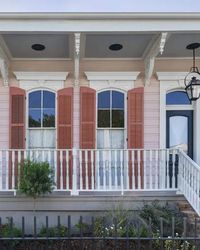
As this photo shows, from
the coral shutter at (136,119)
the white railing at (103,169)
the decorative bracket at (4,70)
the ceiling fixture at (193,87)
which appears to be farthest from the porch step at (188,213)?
the decorative bracket at (4,70)

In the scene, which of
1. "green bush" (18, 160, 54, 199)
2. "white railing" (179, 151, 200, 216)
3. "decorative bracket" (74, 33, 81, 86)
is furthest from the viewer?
"decorative bracket" (74, 33, 81, 86)

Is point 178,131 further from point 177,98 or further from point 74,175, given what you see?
point 74,175

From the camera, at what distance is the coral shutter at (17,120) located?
9.05 meters

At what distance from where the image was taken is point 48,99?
9.30m

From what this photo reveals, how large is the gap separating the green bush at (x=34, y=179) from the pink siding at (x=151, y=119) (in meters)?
2.73

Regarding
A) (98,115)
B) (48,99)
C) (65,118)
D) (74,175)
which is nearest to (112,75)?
(98,115)

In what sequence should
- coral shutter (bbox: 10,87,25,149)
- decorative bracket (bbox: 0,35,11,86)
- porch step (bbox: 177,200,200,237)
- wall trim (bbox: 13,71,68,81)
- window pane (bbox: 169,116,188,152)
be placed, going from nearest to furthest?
porch step (bbox: 177,200,200,237)
decorative bracket (bbox: 0,35,11,86)
coral shutter (bbox: 10,87,25,149)
wall trim (bbox: 13,71,68,81)
window pane (bbox: 169,116,188,152)

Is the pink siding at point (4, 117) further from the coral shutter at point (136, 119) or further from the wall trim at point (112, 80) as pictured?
the coral shutter at point (136, 119)

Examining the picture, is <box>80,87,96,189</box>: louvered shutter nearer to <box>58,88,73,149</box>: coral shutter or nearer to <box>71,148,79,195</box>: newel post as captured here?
<box>58,88,73,149</box>: coral shutter

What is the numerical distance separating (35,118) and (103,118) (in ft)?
5.16

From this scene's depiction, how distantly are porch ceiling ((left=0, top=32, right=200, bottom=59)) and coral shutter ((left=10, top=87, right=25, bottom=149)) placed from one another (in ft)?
3.07

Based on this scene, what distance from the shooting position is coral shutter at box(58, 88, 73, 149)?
9.06m

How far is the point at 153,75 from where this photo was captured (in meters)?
9.30

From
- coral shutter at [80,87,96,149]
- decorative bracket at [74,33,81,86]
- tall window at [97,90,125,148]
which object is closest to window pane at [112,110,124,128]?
tall window at [97,90,125,148]
